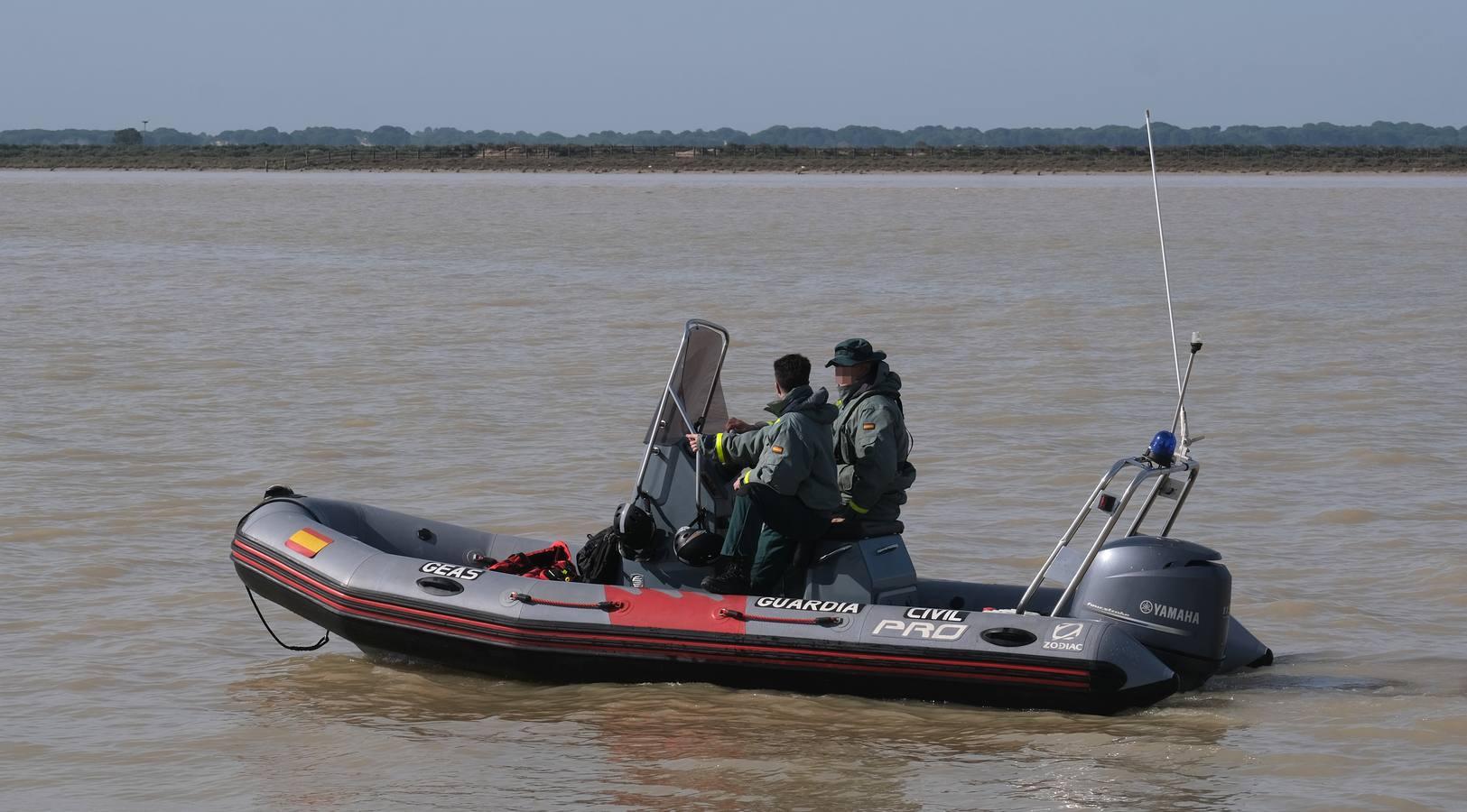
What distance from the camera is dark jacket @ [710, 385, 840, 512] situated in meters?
5.75

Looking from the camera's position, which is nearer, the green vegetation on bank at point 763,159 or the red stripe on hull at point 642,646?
the red stripe on hull at point 642,646

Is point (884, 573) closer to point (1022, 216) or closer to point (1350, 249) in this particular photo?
point (1350, 249)

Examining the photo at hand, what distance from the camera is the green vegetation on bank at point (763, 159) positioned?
75.9 meters

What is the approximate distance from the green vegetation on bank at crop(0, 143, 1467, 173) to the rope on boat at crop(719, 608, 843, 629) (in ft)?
230

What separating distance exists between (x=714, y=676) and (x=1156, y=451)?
5.57ft

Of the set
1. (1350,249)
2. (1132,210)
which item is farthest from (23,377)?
(1132,210)

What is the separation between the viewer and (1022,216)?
122 feet

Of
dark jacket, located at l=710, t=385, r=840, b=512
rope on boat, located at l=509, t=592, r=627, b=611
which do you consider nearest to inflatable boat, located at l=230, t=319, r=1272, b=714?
rope on boat, located at l=509, t=592, r=627, b=611

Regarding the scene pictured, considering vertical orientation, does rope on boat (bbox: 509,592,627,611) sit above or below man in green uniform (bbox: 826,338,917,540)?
below

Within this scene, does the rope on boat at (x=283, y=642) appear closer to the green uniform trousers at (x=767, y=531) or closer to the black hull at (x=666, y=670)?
the black hull at (x=666, y=670)

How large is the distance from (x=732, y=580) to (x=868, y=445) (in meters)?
0.73

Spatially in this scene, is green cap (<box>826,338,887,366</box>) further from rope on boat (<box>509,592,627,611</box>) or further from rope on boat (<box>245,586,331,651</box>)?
rope on boat (<box>245,586,331,651</box>)

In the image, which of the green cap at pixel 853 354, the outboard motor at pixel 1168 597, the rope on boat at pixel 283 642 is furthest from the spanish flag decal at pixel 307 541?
the outboard motor at pixel 1168 597

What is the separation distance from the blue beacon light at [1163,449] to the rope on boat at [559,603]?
188 cm
